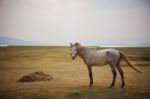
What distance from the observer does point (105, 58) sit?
11.3 ft

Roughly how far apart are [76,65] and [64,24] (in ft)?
2.11

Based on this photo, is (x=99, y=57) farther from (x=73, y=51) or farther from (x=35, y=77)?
(x=35, y=77)

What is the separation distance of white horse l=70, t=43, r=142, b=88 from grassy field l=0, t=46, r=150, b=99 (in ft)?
0.29

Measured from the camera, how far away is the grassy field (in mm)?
3312

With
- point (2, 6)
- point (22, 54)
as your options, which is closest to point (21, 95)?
point (22, 54)

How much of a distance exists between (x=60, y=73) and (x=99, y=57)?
613 mm

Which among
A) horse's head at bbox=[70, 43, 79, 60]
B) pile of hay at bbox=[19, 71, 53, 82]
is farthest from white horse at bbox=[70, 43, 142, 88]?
pile of hay at bbox=[19, 71, 53, 82]

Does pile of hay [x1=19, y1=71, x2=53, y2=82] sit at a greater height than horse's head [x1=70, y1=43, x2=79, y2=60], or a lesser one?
lesser

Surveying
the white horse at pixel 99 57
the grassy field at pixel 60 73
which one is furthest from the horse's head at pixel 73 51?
the grassy field at pixel 60 73

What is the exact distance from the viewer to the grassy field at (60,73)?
3312 mm

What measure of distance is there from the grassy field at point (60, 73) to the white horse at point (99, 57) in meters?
0.09

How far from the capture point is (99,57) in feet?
11.4

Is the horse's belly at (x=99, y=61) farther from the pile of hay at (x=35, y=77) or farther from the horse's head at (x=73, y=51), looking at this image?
the pile of hay at (x=35, y=77)

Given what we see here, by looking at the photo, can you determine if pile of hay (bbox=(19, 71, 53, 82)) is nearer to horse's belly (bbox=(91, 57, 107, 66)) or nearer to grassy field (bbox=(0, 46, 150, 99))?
grassy field (bbox=(0, 46, 150, 99))
